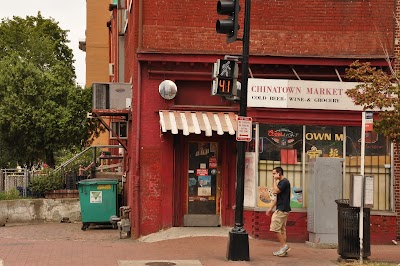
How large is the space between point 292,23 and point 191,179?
4.42m

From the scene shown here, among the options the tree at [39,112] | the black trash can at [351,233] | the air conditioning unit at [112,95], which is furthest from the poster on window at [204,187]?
the tree at [39,112]

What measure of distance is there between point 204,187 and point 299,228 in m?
2.51

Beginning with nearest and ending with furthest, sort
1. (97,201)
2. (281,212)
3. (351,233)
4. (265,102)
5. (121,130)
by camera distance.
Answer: (351,233)
(281,212)
(265,102)
(97,201)
(121,130)

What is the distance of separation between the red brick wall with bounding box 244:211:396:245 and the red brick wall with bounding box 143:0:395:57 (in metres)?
3.78

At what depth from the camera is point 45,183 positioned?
21156 millimetres

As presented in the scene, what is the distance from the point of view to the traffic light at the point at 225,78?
41.2ft

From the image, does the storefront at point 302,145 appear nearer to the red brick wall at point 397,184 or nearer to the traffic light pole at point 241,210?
the red brick wall at point 397,184

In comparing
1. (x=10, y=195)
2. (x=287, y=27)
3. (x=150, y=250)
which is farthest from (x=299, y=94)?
(x=10, y=195)

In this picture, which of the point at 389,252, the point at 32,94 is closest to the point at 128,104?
the point at 389,252

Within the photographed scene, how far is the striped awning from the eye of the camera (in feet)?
50.4

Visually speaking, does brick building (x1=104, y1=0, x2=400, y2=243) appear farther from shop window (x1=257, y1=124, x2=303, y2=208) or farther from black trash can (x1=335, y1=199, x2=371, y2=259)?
black trash can (x1=335, y1=199, x2=371, y2=259)

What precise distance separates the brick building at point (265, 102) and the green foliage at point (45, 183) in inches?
233

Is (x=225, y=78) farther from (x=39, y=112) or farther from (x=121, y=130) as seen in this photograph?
(x=39, y=112)

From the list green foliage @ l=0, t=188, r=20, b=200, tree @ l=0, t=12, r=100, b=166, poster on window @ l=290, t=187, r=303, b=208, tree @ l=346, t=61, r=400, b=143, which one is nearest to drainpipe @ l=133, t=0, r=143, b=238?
poster on window @ l=290, t=187, r=303, b=208
